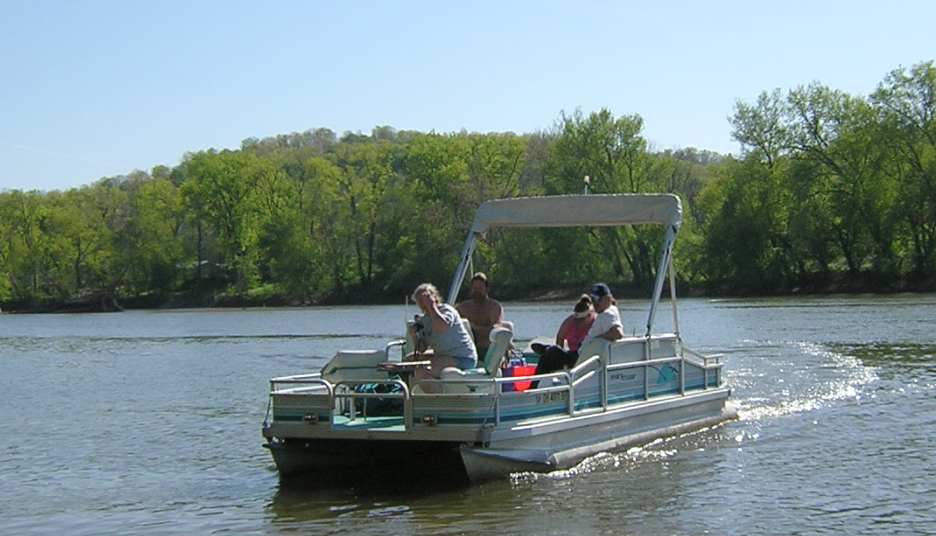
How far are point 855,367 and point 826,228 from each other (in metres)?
46.8

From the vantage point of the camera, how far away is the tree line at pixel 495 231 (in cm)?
7138

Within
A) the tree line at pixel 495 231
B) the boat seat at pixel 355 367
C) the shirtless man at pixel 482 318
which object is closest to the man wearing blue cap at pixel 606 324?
the shirtless man at pixel 482 318

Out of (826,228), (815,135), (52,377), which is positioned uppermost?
(815,135)

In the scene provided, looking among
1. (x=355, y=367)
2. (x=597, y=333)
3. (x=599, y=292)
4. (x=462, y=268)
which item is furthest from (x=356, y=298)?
(x=597, y=333)

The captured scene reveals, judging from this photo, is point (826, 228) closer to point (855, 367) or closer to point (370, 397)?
point (855, 367)

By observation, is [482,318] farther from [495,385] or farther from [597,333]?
[495,385]

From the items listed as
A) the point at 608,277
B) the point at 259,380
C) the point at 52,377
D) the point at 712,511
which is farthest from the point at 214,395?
the point at 608,277

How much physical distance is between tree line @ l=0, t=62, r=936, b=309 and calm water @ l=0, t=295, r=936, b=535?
133 feet

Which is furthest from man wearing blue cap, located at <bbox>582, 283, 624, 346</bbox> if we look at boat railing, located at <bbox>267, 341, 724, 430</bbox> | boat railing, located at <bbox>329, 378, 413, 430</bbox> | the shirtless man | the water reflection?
the water reflection

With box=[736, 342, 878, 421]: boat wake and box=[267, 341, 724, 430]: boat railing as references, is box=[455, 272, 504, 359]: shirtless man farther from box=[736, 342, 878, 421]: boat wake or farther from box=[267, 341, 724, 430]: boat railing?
box=[736, 342, 878, 421]: boat wake

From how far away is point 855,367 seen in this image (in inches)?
1061

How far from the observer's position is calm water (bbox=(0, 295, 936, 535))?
493 inches

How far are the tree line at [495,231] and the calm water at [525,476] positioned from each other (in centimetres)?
4044

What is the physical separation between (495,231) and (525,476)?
56.7 meters
